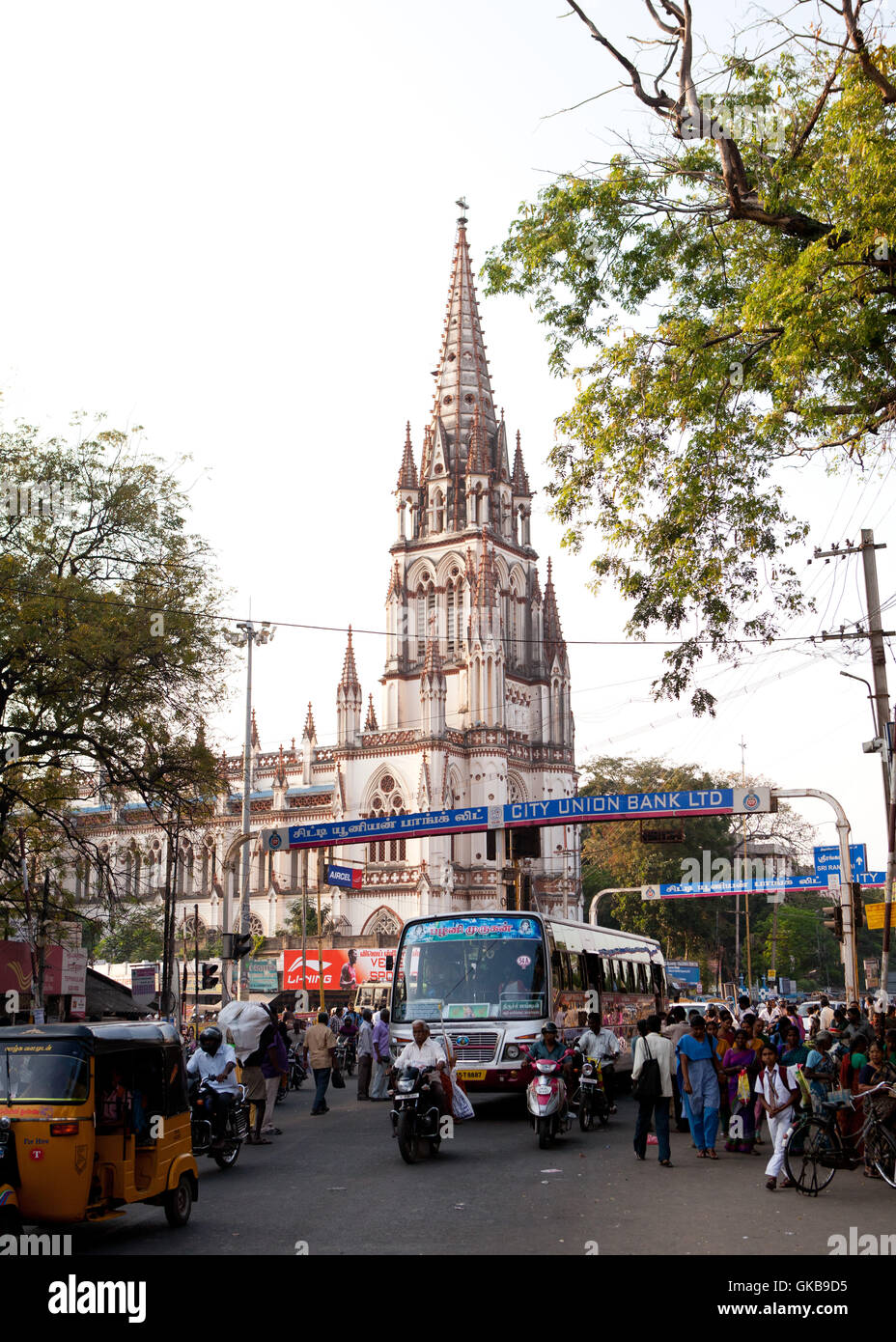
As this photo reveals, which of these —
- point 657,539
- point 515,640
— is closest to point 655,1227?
point 657,539

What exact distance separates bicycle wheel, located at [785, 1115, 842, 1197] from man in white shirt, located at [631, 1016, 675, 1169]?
1784 mm

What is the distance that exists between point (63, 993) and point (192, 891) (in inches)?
2517

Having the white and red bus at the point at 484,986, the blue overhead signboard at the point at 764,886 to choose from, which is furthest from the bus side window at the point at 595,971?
the blue overhead signboard at the point at 764,886

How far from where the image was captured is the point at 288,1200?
10.5 meters

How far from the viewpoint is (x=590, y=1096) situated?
1670cm

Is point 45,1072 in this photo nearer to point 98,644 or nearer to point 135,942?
point 98,644

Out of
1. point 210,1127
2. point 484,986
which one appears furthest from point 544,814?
point 210,1127

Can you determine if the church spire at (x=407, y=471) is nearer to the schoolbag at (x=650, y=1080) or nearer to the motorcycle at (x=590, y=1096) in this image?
the motorcycle at (x=590, y=1096)

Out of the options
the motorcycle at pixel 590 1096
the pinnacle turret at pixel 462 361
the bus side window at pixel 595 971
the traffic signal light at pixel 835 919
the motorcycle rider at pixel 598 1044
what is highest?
the pinnacle turret at pixel 462 361

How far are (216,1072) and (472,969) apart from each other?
628 centimetres

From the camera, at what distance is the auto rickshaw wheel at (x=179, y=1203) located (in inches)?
368

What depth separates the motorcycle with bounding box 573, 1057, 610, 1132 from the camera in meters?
16.4

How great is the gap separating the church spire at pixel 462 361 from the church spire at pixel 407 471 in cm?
260
